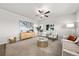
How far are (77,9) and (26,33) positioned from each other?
117cm

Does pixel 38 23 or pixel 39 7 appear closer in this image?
pixel 39 7

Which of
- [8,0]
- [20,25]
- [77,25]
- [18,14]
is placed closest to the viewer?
[8,0]

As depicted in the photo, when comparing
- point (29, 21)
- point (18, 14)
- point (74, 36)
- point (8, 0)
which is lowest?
point (74, 36)

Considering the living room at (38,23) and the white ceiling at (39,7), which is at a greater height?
the white ceiling at (39,7)

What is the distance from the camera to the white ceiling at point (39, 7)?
138 cm

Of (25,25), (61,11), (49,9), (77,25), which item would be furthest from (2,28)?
(77,25)

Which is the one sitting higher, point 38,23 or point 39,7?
point 39,7

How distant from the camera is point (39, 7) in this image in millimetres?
1472

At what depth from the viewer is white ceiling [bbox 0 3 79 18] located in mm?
1380

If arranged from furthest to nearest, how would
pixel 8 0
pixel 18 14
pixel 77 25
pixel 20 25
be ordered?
1. pixel 20 25
2. pixel 18 14
3. pixel 77 25
4. pixel 8 0

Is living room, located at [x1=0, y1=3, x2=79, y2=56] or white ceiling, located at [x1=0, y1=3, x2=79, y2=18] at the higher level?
white ceiling, located at [x1=0, y1=3, x2=79, y2=18]

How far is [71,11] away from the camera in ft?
4.66

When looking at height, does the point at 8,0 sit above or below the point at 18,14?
above

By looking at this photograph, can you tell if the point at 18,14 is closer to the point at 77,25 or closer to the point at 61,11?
the point at 61,11
